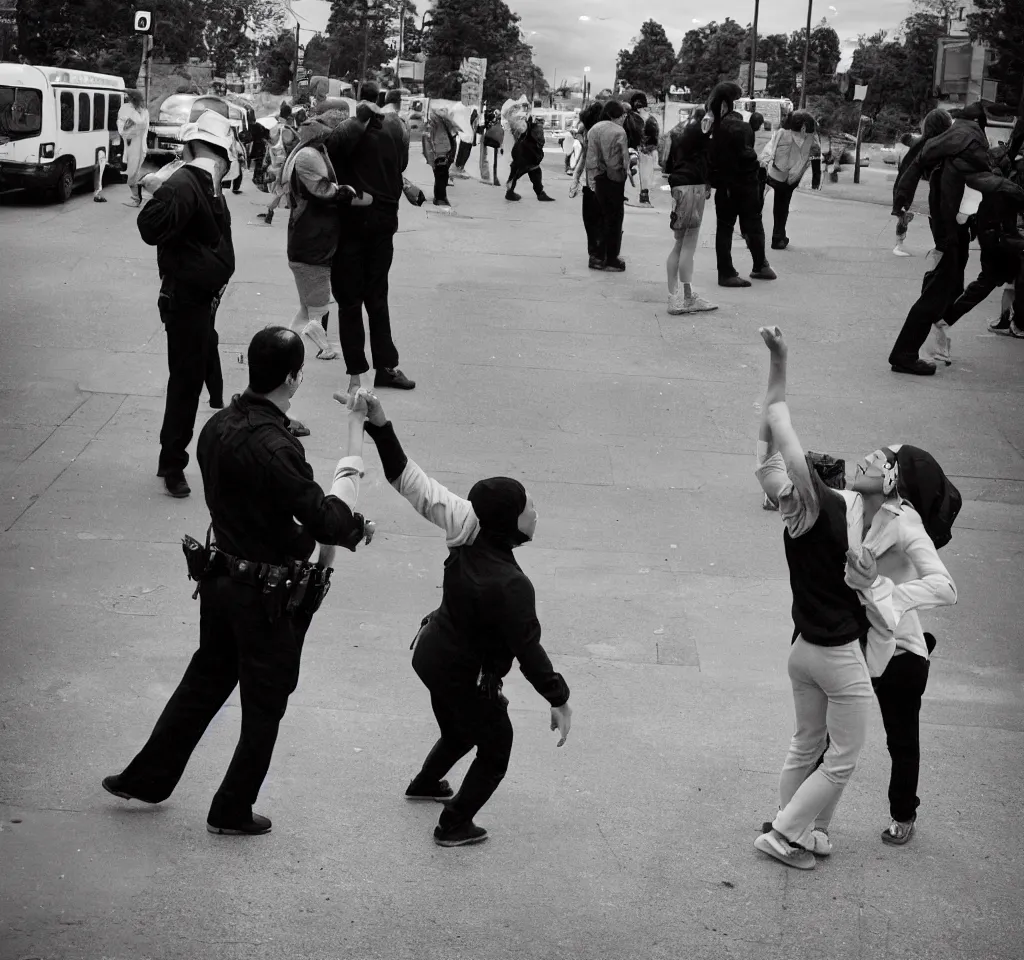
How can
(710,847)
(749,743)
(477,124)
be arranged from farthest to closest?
(477,124)
(749,743)
(710,847)

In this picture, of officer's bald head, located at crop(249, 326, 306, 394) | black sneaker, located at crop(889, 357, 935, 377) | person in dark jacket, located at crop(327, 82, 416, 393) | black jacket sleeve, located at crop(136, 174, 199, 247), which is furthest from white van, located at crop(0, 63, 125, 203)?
officer's bald head, located at crop(249, 326, 306, 394)

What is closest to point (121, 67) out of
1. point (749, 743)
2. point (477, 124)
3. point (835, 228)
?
point (477, 124)

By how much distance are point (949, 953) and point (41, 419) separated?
698 cm

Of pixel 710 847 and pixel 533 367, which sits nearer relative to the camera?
pixel 710 847

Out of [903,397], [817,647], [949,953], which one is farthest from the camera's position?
[903,397]

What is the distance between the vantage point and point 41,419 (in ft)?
29.6

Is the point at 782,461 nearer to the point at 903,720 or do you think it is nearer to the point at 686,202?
the point at 903,720

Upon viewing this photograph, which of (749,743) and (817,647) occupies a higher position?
(817,647)

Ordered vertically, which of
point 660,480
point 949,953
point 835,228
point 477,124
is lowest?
point 949,953

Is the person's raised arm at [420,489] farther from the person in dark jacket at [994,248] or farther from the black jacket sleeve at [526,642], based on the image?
the person in dark jacket at [994,248]

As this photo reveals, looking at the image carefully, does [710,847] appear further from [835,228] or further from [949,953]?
[835,228]

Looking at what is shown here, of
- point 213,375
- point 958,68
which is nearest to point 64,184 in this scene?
point 213,375

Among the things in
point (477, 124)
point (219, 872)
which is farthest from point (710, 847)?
point (477, 124)

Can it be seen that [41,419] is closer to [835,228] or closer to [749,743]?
[749,743]
